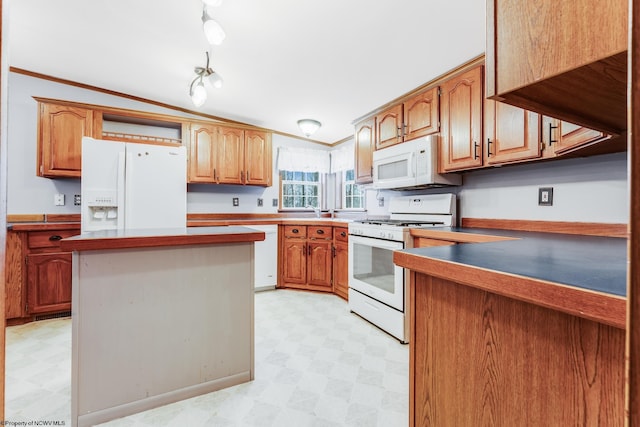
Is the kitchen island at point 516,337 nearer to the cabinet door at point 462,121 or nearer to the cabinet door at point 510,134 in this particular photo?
the cabinet door at point 510,134

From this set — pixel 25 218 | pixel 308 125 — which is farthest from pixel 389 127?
pixel 25 218

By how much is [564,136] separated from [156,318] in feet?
7.83

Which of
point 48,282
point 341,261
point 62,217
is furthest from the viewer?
point 341,261

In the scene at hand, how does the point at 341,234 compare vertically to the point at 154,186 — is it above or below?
below

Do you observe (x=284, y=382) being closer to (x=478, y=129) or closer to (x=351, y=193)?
(x=478, y=129)

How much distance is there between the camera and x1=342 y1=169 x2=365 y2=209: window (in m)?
3.99

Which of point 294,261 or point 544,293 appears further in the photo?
point 294,261

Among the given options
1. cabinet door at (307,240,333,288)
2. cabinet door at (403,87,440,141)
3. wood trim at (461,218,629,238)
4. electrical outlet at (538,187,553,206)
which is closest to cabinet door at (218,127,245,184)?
cabinet door at (307,240,333,288)

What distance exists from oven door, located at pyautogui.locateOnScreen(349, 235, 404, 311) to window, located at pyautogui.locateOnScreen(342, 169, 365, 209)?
1282 mm

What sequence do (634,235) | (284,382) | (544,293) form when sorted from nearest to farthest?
(634,235) < (544,293) < (284,382)

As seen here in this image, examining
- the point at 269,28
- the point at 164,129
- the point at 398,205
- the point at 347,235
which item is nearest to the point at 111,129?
the point at 164,129

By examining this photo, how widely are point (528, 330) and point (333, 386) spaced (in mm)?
1316

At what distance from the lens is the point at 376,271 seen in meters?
2.49

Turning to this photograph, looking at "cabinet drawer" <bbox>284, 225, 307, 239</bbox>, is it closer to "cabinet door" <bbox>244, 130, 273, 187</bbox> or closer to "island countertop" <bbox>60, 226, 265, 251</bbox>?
"cabinet door" <bbox>244, 130, 273, 187</bbox>
